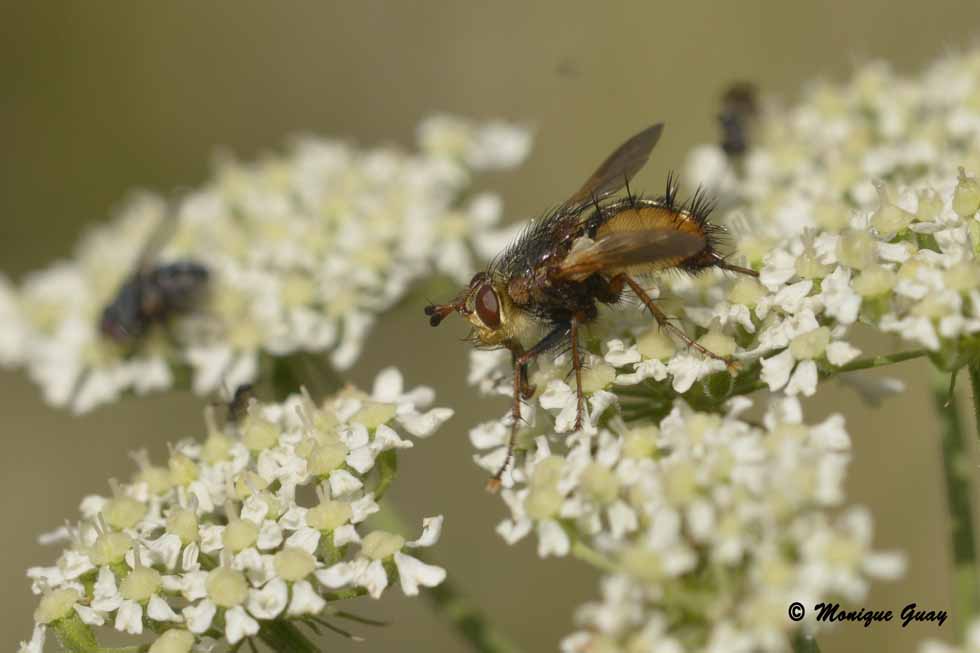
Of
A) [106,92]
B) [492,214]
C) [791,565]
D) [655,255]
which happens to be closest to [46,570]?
[655,255]

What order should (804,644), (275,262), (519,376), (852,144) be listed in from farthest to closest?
(275,262)
(852,144)
(519,376)
(804,644)

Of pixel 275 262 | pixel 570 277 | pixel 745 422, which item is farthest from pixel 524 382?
pixel 275 262

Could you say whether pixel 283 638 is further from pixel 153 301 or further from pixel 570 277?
pixel 153 301

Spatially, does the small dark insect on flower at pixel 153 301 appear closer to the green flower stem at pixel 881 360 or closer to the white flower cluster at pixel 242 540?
the white flower cluster at pixel 242 540

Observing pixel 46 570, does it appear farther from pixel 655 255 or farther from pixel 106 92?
pixel 106 92

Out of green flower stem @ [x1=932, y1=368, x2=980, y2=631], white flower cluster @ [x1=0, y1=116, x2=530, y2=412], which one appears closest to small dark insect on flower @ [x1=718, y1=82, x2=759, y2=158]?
white flower cluster @ [x1=0, y1=116, x2=530, y2=412]

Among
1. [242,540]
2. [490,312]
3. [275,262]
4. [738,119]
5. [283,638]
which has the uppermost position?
[738,119]

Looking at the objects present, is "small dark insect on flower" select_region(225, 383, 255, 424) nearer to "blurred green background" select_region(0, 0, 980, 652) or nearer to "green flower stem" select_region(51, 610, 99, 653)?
"green flower stem" select_region(51, 610, 99, 653)
